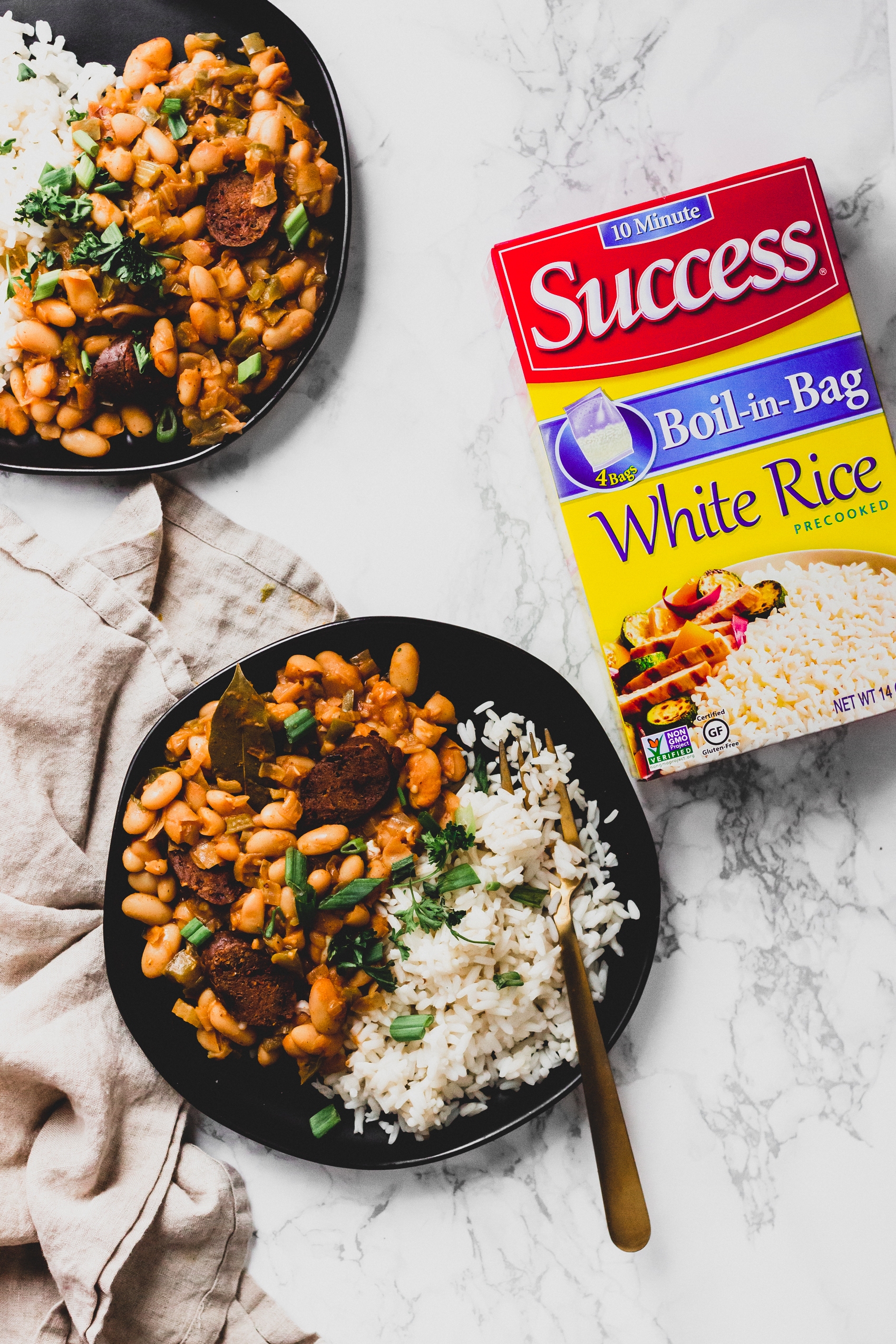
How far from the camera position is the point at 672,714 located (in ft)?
5.70

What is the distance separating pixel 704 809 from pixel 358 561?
3.10ft

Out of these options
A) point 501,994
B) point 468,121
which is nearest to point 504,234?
point 468,121

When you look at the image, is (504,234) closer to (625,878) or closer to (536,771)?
(536,771)

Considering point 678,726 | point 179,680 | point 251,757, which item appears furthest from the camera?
point 179,680

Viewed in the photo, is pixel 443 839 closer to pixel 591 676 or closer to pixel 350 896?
pixel 350 896

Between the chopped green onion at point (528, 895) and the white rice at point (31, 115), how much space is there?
153 centimetres

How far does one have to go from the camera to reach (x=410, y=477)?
83.6 inches

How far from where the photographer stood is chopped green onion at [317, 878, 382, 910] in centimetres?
179

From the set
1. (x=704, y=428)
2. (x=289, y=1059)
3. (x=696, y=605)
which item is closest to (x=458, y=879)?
(x=289, y=1059)

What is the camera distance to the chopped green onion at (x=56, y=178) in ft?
6.37

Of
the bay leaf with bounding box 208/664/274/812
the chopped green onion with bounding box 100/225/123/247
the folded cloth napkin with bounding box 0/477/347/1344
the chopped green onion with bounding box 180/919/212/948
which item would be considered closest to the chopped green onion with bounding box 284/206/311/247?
the chopped green onion with bounding box 100/225/123/247

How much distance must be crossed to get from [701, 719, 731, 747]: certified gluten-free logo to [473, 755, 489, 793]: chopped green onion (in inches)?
17.6

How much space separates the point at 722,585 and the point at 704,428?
294mm

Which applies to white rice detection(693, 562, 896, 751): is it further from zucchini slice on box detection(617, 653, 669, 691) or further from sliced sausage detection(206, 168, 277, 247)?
sliced sausage detection(206, 168, 277, 247)
